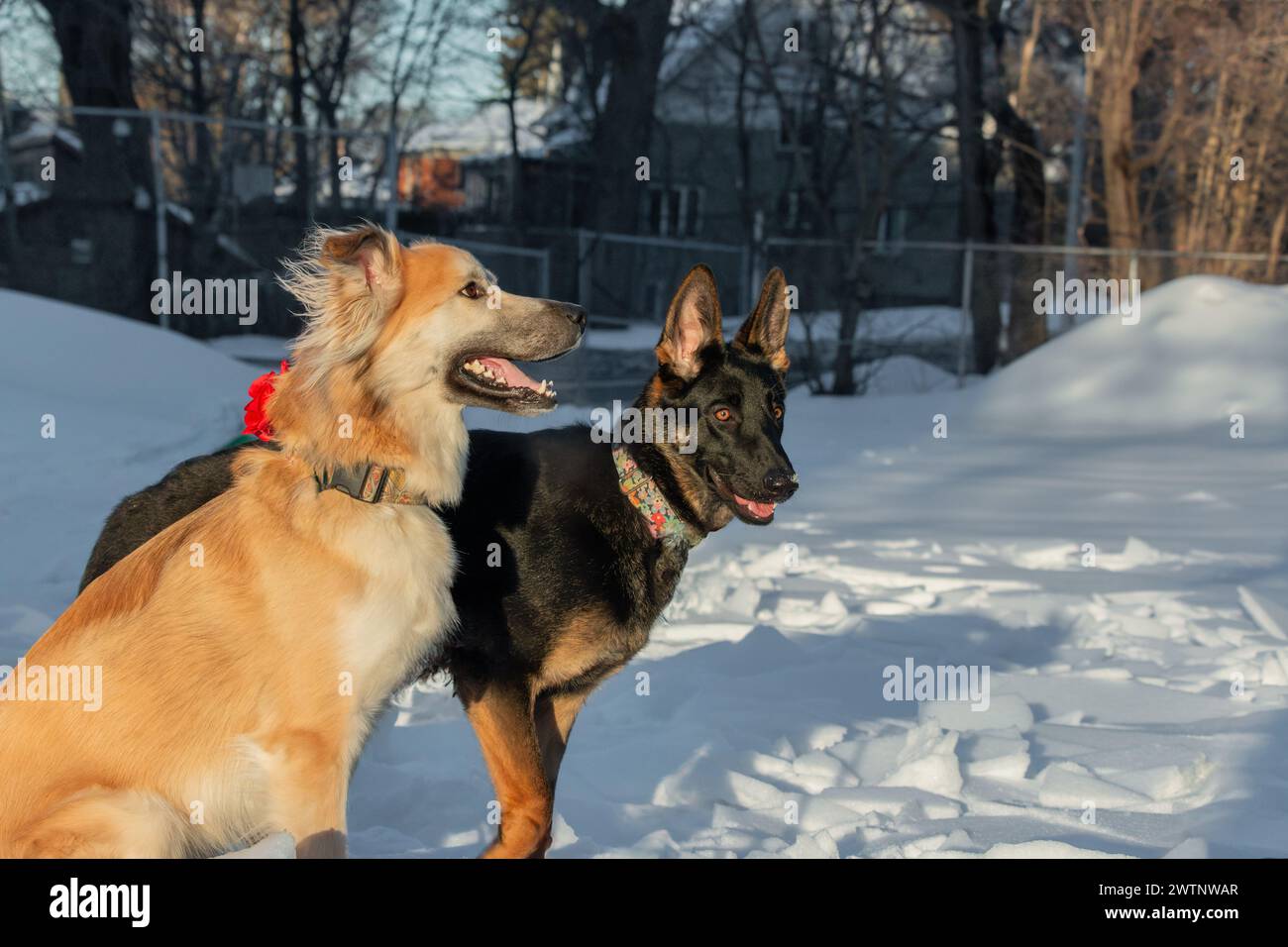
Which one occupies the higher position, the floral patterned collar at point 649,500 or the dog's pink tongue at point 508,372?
the dog's pink tongue at point 508,372

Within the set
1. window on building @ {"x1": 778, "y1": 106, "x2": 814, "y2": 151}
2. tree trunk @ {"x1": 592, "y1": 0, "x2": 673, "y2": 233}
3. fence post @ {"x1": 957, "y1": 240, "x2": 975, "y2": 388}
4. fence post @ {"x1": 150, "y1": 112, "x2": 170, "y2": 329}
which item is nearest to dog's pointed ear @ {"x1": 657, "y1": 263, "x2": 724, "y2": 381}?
fence post @ {"x1": 150, "y1": 112, "x2": 170, "y2": 329}

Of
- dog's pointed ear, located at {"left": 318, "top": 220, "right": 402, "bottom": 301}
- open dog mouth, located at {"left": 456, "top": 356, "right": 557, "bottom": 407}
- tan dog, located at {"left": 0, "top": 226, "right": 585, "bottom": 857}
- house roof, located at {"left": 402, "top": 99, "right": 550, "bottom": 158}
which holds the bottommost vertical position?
tan dog, located at {"left": 0, "top": 226, "right": 585, "bottom": 857}

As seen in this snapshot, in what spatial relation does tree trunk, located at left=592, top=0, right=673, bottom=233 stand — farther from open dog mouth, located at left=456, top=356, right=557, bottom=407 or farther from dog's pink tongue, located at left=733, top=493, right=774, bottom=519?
open dog mouth, located at left=456, top=356, right=557, bottom=407

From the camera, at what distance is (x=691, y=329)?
4.48 m

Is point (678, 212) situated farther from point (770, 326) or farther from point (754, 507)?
point (754, 507)

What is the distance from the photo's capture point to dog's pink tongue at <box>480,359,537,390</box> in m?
3.60

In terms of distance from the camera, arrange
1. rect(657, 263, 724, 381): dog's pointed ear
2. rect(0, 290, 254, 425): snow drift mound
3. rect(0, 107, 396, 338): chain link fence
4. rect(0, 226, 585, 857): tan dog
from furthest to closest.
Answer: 1. rect(0, 107, 396, 338): chain link fence
2. rect(0, 290, 254, 425): snow drift mound
3. rect(657, 263, 724, 381): dog's pointed ear
4. rect(0, 226, 585, 857): tan dog

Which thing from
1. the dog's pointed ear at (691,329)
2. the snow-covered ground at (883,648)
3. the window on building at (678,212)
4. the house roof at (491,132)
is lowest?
the snow-covered ground at (883,648)

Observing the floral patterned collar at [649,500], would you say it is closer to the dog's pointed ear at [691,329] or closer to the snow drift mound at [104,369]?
the dog's pointed ear at [691,329]

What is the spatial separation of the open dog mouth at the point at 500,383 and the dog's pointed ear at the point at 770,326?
4.14ft

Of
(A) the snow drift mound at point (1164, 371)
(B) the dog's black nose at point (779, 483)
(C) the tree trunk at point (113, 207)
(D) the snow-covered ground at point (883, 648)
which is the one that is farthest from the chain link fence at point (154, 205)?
(B) the dog's black nose at point (779, 483)

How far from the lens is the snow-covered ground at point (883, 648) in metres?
4.28

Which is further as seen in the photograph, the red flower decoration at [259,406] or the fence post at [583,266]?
the fence post at [583,266]

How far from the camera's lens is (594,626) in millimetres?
3971
